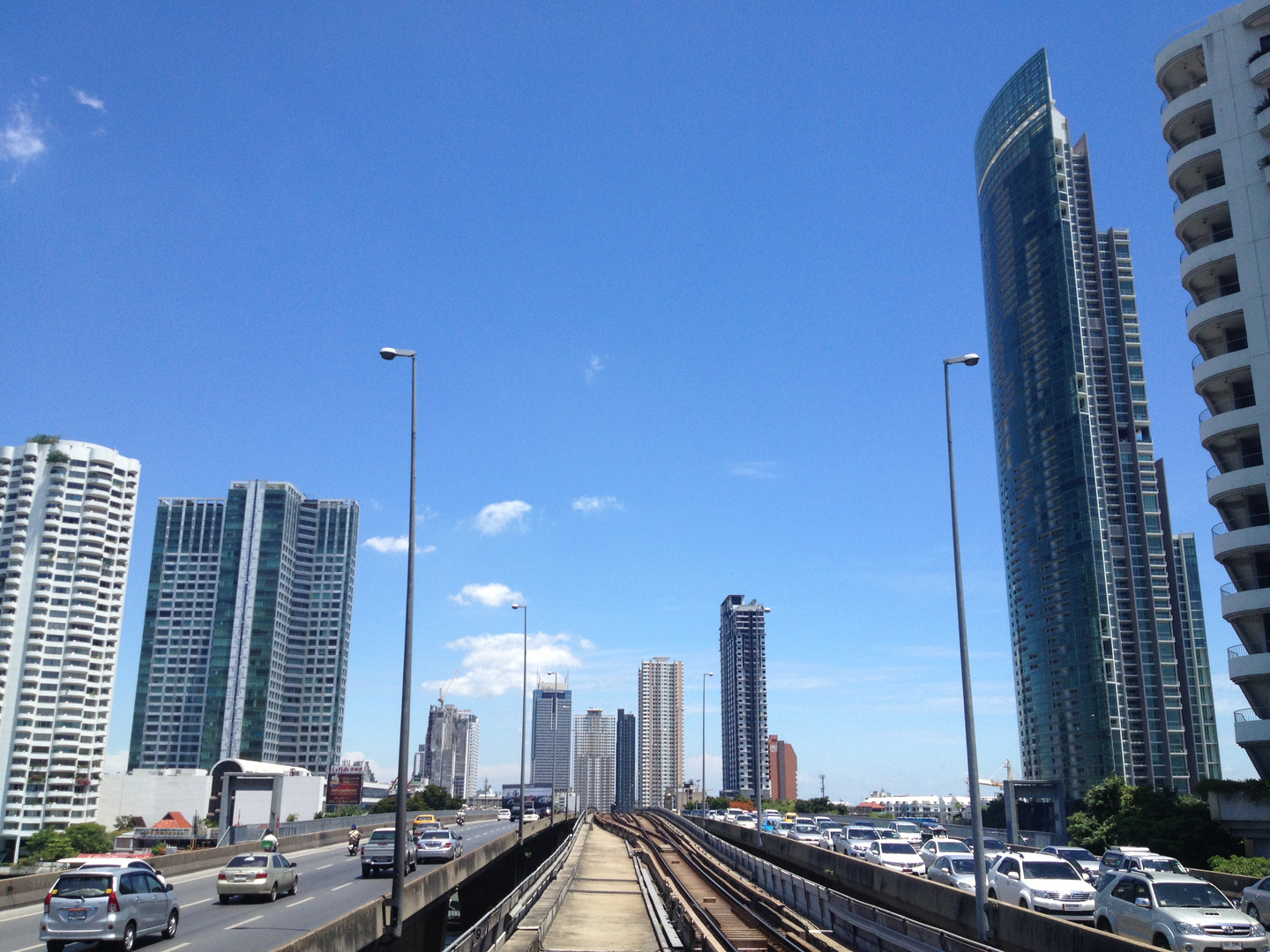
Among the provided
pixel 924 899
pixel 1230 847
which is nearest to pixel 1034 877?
pixel 924 899

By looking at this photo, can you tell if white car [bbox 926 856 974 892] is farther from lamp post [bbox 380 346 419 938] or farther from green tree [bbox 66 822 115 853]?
green tree [bbox 66 822 115 853]

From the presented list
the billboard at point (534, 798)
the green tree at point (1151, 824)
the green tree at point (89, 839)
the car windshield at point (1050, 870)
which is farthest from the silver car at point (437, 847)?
the green tree at point (89, 839)

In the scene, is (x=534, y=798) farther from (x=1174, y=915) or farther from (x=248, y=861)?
(x=1174, y=915)

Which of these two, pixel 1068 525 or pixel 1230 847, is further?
pixel 1068 525

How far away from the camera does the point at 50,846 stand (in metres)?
119

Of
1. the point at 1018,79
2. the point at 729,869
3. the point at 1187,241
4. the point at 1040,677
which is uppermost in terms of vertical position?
the point at 1018,79

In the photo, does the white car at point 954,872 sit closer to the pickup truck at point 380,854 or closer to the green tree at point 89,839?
the pickup truck at point 380,854

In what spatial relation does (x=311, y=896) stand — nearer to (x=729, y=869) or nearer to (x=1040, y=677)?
(x=729, y=869)

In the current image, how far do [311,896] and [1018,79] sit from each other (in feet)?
638

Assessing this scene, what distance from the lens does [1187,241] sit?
221 feet

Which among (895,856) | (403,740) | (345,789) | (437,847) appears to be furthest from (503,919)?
(345,789)

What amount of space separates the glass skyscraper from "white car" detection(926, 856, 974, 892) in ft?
424

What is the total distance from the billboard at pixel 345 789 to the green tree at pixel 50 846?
3293 centimetres

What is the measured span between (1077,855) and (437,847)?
87.4ft
